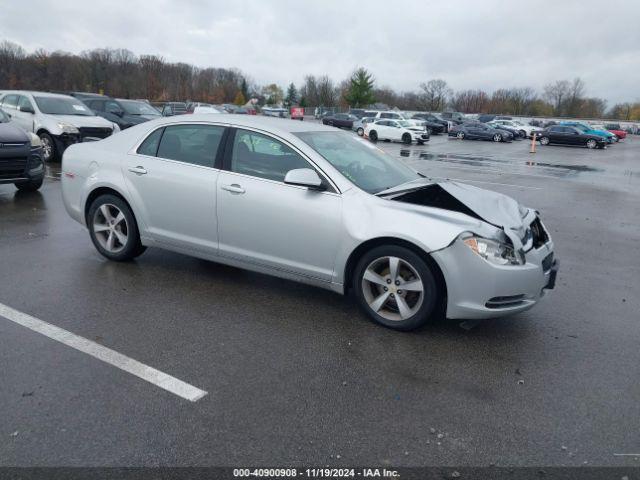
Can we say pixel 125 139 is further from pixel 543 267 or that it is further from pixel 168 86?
pixel 168 86

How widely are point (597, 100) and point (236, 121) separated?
107554 millimetres

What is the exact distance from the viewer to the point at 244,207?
188 inches

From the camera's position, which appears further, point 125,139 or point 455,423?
point 125,139

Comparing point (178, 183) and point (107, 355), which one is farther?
point (178, 183)

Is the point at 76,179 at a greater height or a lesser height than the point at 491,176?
greater

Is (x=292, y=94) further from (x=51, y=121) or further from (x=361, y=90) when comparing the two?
(x=51, y=121)

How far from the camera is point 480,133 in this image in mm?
41781

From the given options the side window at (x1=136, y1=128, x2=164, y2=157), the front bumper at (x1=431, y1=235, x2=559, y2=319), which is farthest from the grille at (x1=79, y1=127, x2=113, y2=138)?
the front bumper at (x1=431, y1=235, x2=559, y2=319)

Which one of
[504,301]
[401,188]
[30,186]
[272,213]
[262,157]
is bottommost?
[30,186]

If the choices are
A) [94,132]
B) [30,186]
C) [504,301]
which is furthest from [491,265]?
[94,132]

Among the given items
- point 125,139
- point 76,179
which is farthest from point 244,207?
point 76,179

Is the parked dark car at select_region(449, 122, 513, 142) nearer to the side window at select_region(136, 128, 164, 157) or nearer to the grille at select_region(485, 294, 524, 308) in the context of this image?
the side window at select_region(136, 128, 164, 157)

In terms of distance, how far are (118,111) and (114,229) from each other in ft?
49.7

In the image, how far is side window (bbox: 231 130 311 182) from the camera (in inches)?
186
